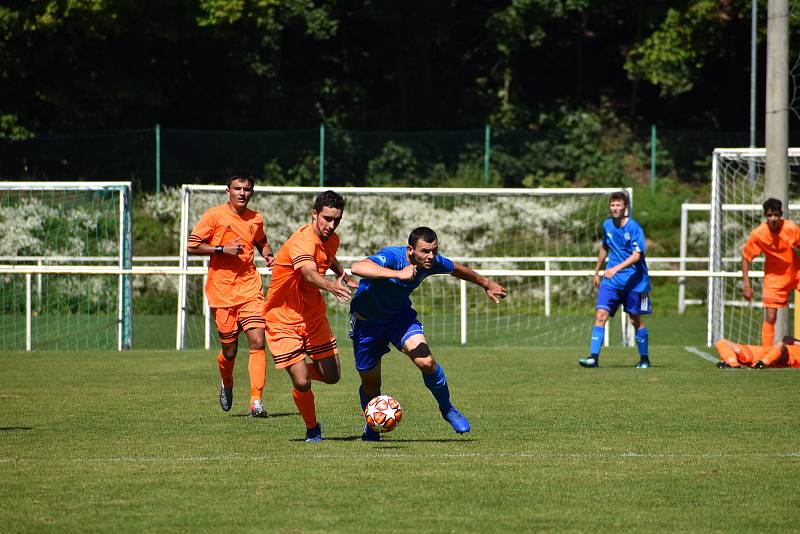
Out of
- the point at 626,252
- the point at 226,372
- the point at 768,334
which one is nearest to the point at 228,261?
the point at 226,372

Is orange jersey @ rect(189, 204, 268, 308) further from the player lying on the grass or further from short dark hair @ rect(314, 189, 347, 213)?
the player lying on the grass

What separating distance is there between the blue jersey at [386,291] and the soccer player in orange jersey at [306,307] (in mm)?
128

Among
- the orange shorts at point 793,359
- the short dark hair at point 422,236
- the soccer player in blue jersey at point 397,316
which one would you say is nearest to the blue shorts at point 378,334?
the soccer player in blue jersey at point 397,316

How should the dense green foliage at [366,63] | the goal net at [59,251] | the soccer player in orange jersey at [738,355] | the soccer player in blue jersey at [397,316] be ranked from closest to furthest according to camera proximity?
the soccer player in blue jersey at [397,316], the soccer player in orange jersey at [738,355], the goal net at [59,251], the dense green foliage at [366,63]

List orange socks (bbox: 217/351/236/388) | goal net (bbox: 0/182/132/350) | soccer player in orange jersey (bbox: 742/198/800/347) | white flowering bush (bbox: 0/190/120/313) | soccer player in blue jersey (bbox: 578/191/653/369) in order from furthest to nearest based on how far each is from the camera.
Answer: white flowering bush (bbox: 0/190/120/313)
goal net (bbox: 0/182/132/350)
soccer player in orange jersey (bbox: 742/198/800/347)
soccer player in blue jersey (bbox: 578/191/653/369)
orange socks (bbox: 217/351/236/388)

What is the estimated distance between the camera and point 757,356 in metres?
14.1

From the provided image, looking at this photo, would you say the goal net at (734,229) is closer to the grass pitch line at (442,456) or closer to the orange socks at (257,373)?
the orange socks at (257,373)

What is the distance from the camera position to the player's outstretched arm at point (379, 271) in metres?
7.84

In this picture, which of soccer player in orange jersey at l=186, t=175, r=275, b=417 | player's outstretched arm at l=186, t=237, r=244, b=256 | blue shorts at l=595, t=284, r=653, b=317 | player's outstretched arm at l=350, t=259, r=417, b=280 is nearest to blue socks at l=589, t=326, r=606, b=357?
blue shorts at l=595, t=284, r=653, b=317

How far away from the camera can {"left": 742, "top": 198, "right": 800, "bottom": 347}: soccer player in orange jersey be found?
1433 cm

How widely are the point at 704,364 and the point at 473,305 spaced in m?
8.91

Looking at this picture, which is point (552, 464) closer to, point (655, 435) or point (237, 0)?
point (655, 435)

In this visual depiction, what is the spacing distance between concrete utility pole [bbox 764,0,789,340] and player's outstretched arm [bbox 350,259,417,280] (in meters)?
9.33

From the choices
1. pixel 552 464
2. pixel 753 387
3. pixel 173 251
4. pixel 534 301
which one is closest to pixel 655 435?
pixel 552 464
